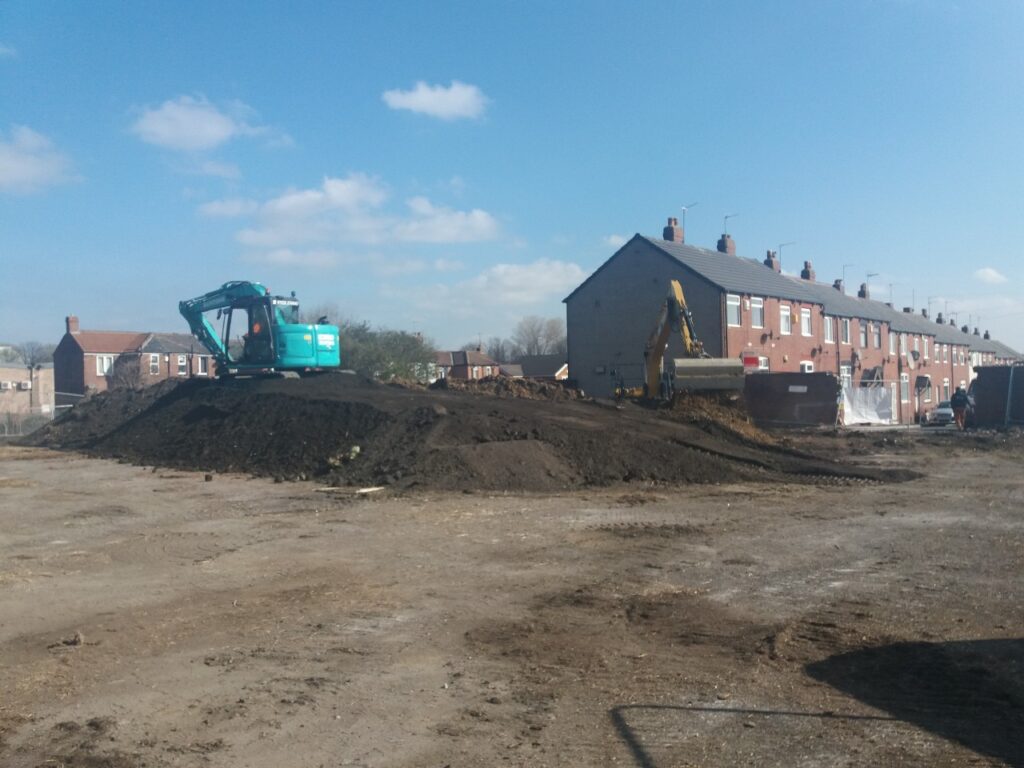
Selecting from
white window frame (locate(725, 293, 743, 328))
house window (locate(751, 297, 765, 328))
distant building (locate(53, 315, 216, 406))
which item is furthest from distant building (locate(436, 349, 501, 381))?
white window frame (locate(725, 293, 743, 328))

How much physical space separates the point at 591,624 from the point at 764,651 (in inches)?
68.6

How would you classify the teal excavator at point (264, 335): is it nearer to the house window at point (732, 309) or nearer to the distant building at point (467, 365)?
the house window at point (732, 309)

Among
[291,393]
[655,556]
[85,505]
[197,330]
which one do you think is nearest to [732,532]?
[655,556]

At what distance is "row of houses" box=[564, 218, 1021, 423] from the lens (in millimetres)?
43062

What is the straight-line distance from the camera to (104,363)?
67312 millimetres

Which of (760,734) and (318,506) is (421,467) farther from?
(760,734)

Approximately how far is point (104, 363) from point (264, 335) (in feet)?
139

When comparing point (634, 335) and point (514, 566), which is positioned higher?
point (634, 335)

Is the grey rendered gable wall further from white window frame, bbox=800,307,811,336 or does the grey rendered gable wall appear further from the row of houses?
white window frame, bbox=800,307,811,336

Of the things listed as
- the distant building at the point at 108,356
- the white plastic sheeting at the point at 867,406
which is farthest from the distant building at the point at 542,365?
the white plastic sheeting at the point at 867,406

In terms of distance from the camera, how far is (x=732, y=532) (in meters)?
13.8

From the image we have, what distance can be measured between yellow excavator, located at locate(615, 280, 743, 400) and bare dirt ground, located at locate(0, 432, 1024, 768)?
39.9 feet

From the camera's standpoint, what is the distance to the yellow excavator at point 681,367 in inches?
1117

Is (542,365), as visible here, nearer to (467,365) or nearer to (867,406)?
(467,365)
